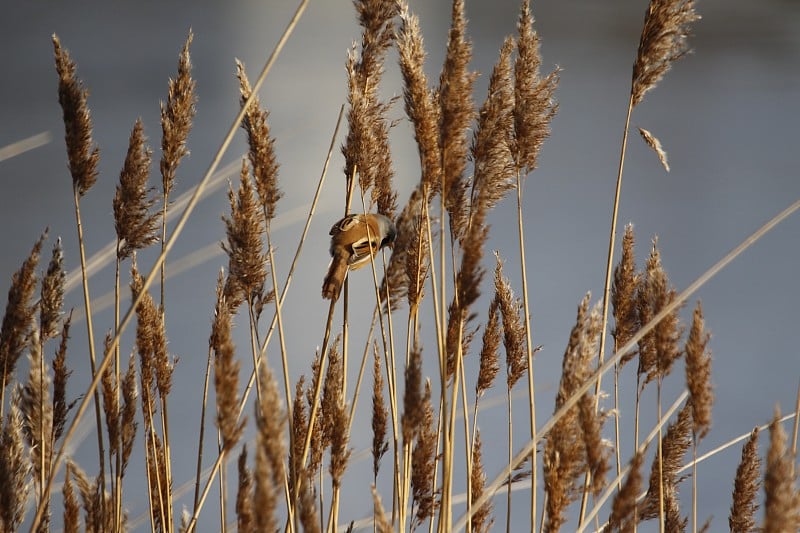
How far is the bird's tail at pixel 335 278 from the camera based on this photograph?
4.07ft

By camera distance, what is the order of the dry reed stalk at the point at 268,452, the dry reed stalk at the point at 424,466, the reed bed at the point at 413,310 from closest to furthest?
the dry reed stalk at the point at 268,452 < the reed bed at the point at 413,310 < the dry reed stalk at the point at 424,466

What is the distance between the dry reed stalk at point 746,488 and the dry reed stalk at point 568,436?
423 millimetres

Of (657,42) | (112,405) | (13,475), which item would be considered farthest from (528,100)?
(13,475)

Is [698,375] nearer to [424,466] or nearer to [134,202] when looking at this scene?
[424,466]

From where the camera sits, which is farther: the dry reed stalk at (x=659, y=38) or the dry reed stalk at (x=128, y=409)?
the dry reed stalk at (x=128, y=409)

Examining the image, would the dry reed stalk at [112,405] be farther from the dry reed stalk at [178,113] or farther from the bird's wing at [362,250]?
the bird's wing at [362,250]

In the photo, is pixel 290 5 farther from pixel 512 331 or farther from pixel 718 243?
pixel 512 331

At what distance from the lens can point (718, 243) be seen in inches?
183

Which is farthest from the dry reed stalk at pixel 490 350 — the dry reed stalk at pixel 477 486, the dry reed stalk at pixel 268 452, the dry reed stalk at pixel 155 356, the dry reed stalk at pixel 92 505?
the dry reed stalk at pixel 268 452

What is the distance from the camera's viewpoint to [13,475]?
46.6 inches

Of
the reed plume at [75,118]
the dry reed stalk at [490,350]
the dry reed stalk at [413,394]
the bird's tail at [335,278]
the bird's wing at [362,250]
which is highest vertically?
the reed plume at [75,118]

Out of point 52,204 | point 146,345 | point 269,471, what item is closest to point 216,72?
point 52,204

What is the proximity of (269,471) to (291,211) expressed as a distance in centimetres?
320

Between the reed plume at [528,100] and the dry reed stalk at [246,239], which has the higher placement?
the reed plume at [528,100]
